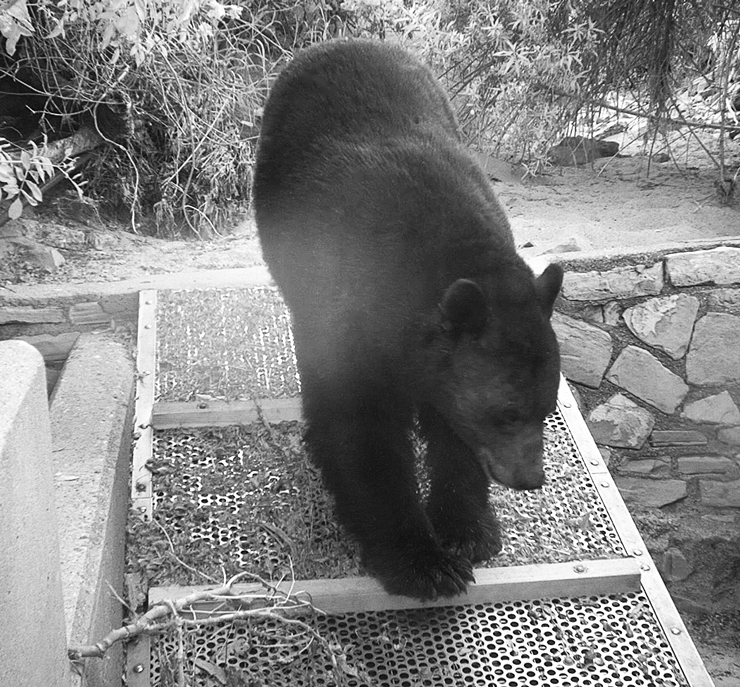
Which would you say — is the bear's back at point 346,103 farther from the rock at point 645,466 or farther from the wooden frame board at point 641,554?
the rock at point 645,466

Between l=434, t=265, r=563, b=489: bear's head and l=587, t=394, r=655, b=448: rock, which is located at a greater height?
l=434, t=265, r=563, b=489: bear's head

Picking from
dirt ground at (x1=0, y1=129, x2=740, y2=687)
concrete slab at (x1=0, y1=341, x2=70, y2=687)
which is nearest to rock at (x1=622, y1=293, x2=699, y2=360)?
dirt ground at (x1=0, y1=129, x2=740, y2=687)

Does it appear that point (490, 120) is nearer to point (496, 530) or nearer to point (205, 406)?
point (205, 406)

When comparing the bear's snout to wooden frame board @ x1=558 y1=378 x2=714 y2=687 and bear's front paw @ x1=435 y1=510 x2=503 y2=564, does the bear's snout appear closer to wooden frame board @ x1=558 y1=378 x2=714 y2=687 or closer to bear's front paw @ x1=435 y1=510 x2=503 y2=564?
bear's front paw @ x1=435 y1=510 x2=503 y2=564

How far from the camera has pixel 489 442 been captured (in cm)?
254

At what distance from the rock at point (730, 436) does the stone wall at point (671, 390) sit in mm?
13

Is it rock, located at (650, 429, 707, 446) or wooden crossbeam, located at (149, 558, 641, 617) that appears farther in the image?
rock, located at (650, 429, 707, 446)

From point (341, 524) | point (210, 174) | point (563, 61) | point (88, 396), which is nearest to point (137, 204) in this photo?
point (210, 174)

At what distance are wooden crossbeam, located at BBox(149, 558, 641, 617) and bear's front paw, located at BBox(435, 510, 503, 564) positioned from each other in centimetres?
6

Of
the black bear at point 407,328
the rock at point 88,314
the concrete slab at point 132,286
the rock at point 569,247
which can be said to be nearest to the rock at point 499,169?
the rock at point 569,247

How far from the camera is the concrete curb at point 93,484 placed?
2316 mm

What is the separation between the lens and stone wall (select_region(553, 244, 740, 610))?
501cm

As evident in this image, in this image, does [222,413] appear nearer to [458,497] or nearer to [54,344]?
[458,497]

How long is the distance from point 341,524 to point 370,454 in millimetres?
288
